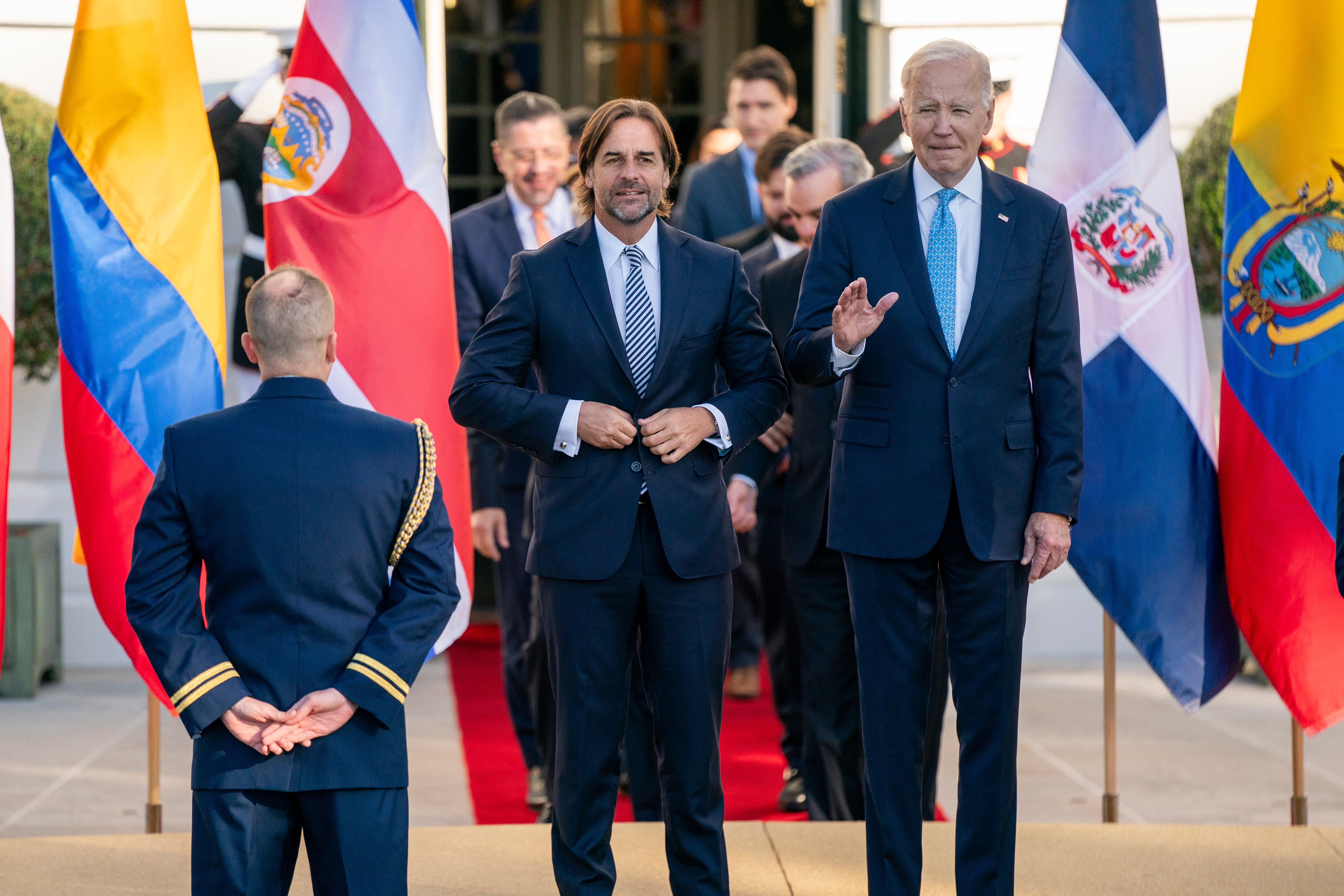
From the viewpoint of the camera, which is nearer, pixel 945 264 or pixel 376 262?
pixel 945 264

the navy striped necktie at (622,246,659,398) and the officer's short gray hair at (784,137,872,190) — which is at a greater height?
the officer's short gray hair at (784,137,872,190)

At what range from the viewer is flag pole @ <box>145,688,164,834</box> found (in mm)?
3545

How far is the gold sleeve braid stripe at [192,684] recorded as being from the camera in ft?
7.21

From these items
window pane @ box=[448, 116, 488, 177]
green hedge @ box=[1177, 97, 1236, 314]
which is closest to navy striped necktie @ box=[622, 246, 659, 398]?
green hedge @ box=[1177, 97, 1236, 314]

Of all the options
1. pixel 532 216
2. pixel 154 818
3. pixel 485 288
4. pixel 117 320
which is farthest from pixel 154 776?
pixel 532 216

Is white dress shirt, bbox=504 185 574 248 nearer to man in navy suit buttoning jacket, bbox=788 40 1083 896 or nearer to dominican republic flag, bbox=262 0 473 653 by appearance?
dominican republic flag, bbox=262 0 473 653

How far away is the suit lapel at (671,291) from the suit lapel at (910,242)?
0.33m

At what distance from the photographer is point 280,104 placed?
3.71m

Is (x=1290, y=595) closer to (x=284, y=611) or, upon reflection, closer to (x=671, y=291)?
(x=671, y=291)

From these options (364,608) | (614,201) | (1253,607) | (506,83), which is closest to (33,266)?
(506,83)

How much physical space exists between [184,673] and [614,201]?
44.5 inches

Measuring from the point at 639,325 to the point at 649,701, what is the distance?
68cm

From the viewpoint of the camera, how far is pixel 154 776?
3.56 meters

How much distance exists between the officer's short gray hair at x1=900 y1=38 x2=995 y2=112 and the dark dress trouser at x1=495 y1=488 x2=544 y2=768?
180cm
